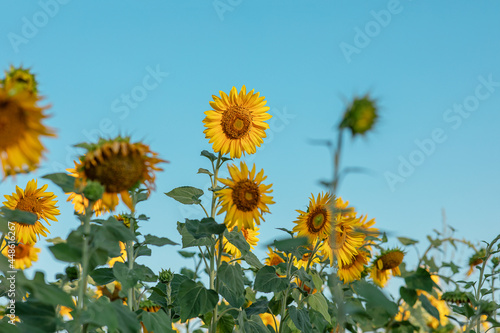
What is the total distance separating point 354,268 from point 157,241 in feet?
4.65

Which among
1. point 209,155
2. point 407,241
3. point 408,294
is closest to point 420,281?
point 408,294

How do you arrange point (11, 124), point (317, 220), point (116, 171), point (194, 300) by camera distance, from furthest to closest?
point (317, 220), point (194, 300), point (116, 171), point (11, 124)

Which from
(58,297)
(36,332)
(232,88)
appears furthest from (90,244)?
(232,88)

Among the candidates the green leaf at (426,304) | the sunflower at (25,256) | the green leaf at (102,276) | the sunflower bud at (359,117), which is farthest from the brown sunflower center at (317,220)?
the sunflower at (25,256)

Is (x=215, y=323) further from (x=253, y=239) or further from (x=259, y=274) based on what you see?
(x=253, y=239)

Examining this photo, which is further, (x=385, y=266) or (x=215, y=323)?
(x=385, y=266)

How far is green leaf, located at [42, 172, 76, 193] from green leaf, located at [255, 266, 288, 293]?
1294 millimetres

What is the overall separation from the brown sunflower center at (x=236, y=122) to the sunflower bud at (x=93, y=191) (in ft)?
5.49

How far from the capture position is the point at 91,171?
66.3 inches

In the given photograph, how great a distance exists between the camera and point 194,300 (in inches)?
95.3

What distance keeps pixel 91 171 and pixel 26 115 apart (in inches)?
11.1

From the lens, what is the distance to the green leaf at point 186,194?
2.73 m

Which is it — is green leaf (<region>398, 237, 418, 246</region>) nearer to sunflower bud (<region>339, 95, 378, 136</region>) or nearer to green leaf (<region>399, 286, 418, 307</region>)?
green leaf (<region>399, 286, 418, 307</region>)

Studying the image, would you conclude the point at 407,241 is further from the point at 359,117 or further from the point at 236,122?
the point at 236,122
